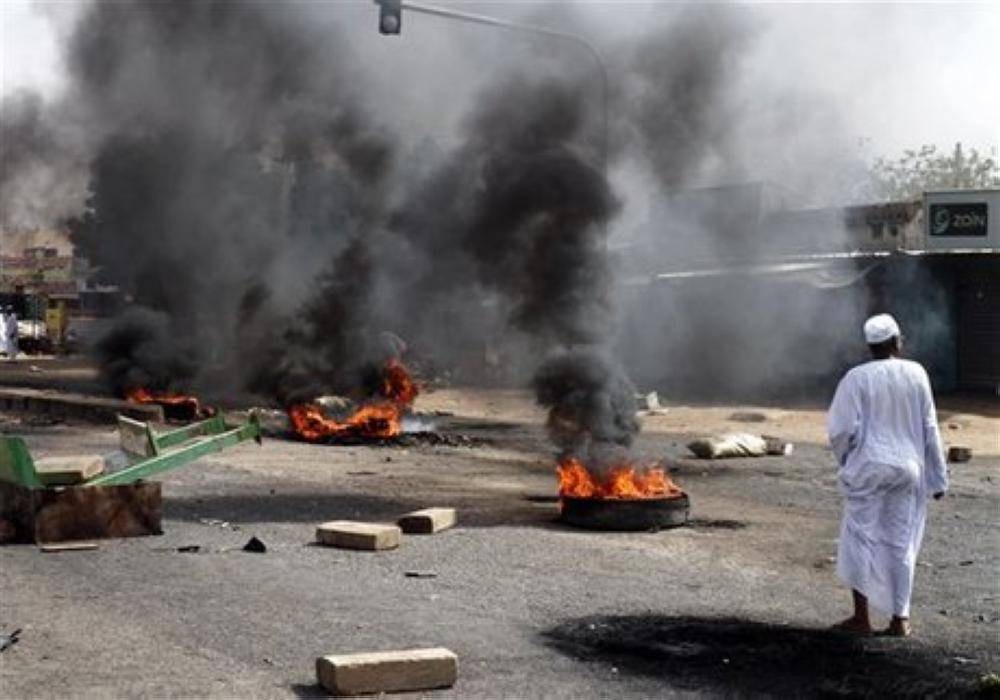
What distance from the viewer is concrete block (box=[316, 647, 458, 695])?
203 inches

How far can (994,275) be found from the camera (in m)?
27.5

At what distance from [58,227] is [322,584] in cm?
3502

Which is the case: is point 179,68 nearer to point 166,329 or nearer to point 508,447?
point 166,329

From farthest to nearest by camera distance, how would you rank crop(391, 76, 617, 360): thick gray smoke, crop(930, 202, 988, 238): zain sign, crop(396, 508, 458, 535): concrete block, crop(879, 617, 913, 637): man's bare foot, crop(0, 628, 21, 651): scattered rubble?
crop(930, 202, 988, 238): zain sign < crop(391, 76, 617, 360): thick gray smoke < crop(396, 508, 458, 535): concrete block < crop(879, 617, 913, 637): man's bare foot < crop(0, 628, 21, 651): scattered rubble

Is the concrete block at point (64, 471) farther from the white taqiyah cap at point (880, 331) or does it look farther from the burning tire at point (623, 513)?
the white taqiyah cap at point (880, 331)

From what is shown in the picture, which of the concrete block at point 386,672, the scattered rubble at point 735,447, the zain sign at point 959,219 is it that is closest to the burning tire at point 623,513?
the concrete block at point 386,672

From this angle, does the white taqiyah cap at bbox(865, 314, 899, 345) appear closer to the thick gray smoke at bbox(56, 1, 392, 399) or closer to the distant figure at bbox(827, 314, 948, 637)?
the distant figure at bbox(827, 314, 948, 637)

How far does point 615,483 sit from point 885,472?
4.15 m

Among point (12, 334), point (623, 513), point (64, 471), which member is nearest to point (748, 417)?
point (623, 513)

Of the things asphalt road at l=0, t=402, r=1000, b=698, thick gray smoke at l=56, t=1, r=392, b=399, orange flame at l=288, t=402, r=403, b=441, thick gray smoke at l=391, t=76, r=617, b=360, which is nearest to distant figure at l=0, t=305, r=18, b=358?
thick gray smoke at l=56, t=1, r=392, b=399

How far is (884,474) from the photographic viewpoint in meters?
6.41

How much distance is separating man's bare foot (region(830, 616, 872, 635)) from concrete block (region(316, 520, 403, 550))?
343 centimetres

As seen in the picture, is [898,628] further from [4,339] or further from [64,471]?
[4,339]

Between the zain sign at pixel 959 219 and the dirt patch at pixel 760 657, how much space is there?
23278 millimetres
